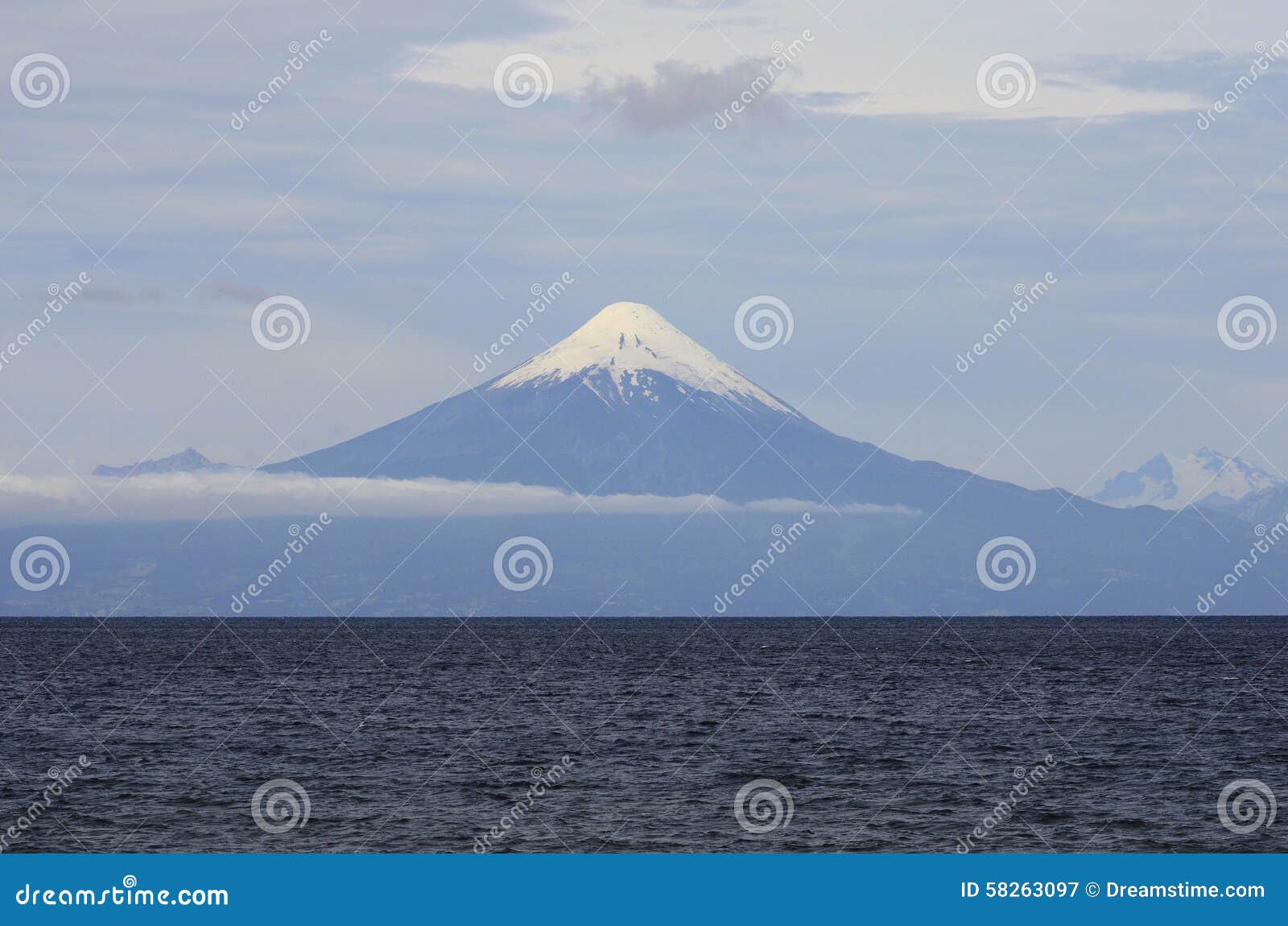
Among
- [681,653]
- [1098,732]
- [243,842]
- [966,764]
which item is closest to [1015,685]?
[1098,732]

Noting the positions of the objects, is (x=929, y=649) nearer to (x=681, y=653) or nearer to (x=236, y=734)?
(x=681, y=653)

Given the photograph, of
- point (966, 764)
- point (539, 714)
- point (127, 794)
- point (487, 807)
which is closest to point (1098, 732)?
point (966, 764)

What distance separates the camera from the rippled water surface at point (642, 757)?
40.2m

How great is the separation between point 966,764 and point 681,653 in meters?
105

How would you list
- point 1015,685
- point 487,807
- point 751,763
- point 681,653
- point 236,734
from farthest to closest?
point 681,653 < point 1015,685 < point 236,734 < point 751,763 < point 487,807

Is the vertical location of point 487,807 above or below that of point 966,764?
below

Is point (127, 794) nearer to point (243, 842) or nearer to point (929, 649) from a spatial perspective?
point (243, 842)

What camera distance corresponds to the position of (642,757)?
2189 inches

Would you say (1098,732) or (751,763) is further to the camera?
(1098,732)

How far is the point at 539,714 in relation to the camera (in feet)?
248

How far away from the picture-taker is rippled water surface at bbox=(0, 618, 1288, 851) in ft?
132

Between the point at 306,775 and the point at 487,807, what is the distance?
928 centimetres

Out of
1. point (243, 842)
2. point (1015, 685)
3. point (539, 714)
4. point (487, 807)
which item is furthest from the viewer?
point (1015, 685)

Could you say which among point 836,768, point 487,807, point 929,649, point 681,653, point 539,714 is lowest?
point 487,807
